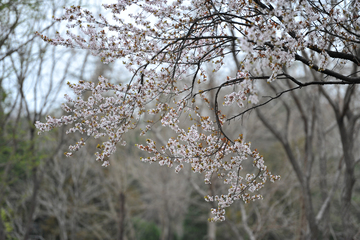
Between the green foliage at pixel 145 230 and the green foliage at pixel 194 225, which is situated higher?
the green foliage at pixel 194 225

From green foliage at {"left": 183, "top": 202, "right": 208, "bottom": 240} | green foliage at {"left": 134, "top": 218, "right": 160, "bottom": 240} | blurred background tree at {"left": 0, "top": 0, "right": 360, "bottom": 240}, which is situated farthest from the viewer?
green foliage at {"left": 183, "top": 202, "right": 208, "bottom": 240}

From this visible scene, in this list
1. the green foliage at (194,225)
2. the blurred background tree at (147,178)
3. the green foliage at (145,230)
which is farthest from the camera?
the green foliage at (194,225)

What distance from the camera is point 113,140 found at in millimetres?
2955

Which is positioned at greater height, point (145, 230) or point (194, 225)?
point (194, 225)

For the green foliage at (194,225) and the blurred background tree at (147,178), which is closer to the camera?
the blurred background tree at (147,178)

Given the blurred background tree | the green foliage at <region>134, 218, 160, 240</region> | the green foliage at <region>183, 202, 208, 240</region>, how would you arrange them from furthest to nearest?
1. the green foliage at <region>183, 202, 208, 240</region>
2. the green foliage at <region>134, 218, 160, 240</region>
3. the blurred background tree

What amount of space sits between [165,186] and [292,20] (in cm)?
1216

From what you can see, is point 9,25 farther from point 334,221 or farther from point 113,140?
point 334,221

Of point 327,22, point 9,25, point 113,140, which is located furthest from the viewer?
point 9,25

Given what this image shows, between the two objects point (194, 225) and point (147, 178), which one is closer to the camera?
point (147, 178)

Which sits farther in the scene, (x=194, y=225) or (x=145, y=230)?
(x=194, y=225)

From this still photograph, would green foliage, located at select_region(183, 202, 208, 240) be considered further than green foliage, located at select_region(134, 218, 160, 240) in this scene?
Yes

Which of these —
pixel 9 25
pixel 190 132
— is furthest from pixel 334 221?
pixel 9 25

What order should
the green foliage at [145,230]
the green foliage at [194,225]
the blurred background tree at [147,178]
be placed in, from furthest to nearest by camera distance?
the green foliage at [194,225] < the green foliage at [145,230] < the blurred background tree at [147,178]
